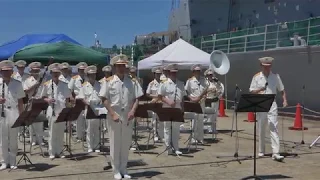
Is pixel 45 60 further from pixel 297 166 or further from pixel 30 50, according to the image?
pixel 297 166

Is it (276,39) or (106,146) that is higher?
(276,39)

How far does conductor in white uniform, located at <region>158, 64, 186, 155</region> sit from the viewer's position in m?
10.8

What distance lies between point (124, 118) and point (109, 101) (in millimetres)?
410

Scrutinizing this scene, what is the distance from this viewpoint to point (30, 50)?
45.4ft

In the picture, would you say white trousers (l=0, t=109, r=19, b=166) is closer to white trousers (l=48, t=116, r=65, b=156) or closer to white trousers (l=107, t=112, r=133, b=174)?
white trousers (l=48, t=116, r=65, b=156)

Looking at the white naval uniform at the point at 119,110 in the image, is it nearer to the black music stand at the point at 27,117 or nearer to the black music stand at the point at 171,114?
the black music stand at the point at 27,117

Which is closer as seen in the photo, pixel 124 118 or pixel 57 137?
pixel 124 118

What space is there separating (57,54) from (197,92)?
4549mm

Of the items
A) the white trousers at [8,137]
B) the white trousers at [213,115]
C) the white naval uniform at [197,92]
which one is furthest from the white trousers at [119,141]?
the white trousers at [213,115]

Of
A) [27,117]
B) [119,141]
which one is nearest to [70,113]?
[27,117]

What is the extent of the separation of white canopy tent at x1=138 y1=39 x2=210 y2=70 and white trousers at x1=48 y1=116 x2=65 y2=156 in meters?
5.71

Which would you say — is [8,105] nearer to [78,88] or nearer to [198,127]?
[78,88]

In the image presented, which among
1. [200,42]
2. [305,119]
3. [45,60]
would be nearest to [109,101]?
[45,60]

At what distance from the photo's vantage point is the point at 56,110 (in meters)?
10.5
